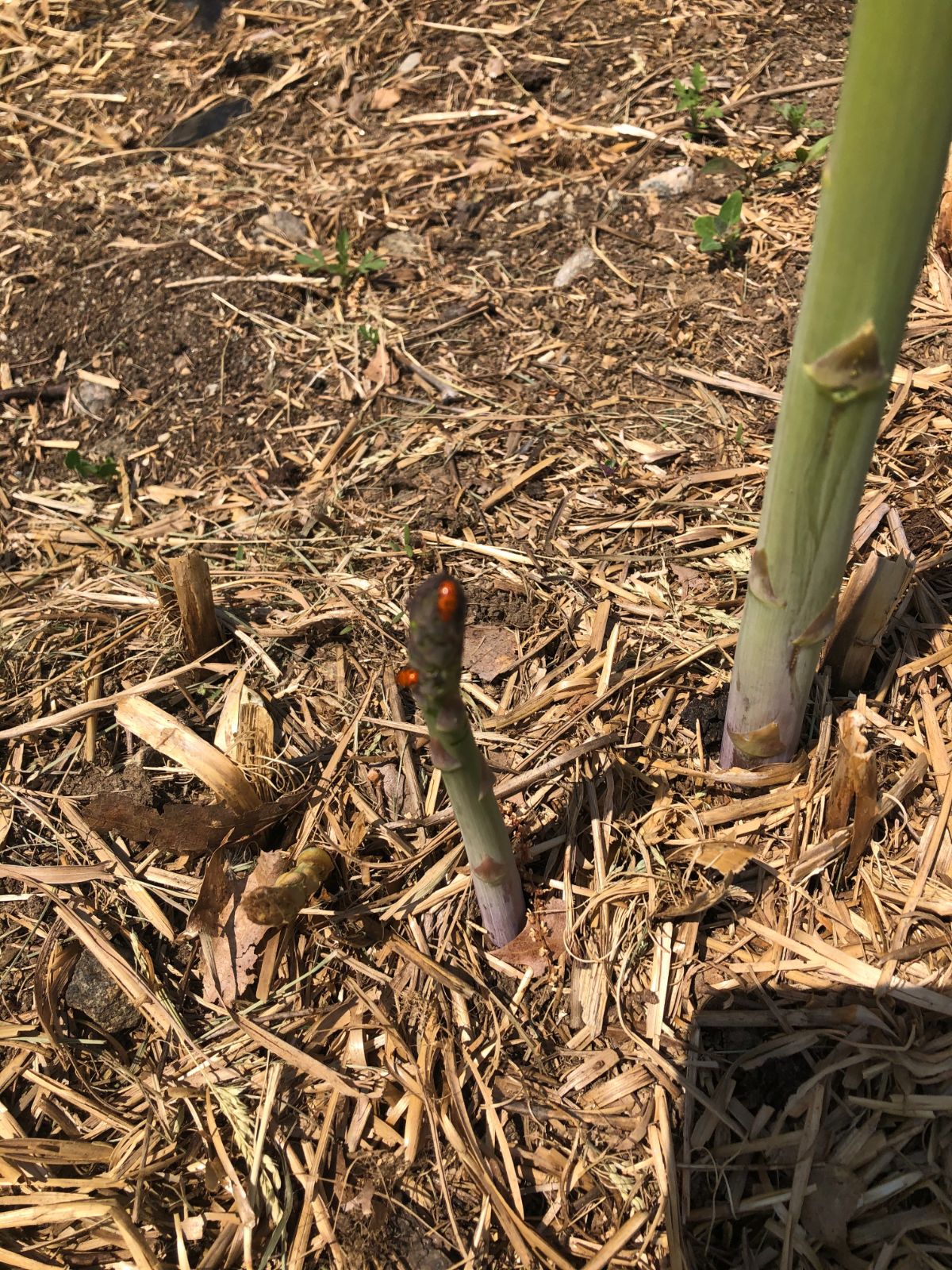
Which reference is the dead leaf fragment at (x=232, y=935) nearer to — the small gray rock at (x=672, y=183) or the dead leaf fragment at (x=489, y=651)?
the dead leaf fragment at (x=489, y=651)

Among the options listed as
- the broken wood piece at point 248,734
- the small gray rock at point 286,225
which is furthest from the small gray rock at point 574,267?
the broken wood piece at point 248,734

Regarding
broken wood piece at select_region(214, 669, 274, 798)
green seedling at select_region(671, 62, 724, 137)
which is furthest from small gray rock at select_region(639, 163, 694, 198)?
broken wood piece at select_region(214, 669, 274, 798)

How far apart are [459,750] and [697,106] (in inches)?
119

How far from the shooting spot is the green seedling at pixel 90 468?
3014 mm

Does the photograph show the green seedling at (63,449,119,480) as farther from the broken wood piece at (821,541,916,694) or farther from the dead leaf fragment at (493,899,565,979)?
the broken wood piece at (821,541,916,694)

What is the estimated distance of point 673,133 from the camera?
3.55m

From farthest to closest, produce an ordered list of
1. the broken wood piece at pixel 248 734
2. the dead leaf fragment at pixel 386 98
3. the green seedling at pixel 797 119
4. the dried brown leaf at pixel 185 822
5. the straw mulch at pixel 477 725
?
the dead leaf fragment at pixel 386 98 < the green seedling at pixel 797 119 < the broken wood piece at pixel 248 734 < the dried brown leaf at pixel 185 822 < the straw mulch at pixel 477 725

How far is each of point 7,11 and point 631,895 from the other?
5.70m

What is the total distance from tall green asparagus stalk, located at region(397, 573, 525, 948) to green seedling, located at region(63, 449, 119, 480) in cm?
188

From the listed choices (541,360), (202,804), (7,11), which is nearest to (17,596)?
(202,804)

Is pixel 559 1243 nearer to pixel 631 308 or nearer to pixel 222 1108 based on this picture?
pixel 222 1108

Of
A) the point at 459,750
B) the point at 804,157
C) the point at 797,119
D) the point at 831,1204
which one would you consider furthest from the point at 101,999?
the point at 797,119

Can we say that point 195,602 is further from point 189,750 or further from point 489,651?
point 489,651

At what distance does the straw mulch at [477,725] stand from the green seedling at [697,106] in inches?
2.7
